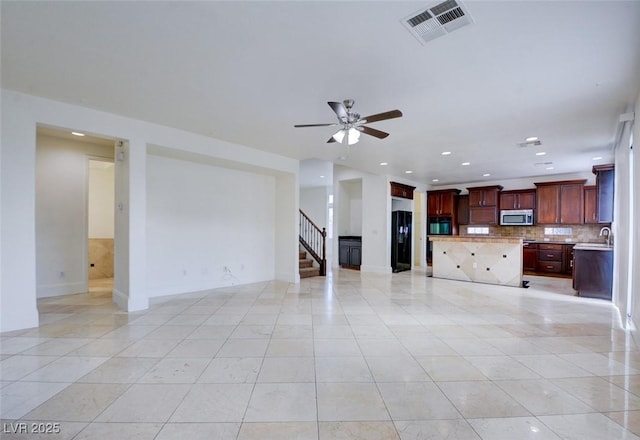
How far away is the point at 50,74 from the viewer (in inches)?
122

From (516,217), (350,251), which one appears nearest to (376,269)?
(350,251)

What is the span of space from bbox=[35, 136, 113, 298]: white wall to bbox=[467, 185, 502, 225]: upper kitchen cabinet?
9.96m

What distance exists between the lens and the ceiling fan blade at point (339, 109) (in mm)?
2982

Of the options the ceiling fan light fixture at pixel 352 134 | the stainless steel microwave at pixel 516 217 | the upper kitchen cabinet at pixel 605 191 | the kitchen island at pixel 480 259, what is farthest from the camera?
the stainless steel microwave at pixel 516 217

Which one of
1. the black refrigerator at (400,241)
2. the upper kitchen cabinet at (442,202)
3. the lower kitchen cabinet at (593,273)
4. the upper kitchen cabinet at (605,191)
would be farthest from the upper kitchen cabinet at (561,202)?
the black refrigerator at (400,241)

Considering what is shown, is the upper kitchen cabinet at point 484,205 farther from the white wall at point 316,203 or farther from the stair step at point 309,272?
the stair step at point 309,272

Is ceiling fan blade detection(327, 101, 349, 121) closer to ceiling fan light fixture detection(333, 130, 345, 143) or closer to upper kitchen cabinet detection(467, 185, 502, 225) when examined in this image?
ceiling fan light fixture detection(333, 130, 345, 143)

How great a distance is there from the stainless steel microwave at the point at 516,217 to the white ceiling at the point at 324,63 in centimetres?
453

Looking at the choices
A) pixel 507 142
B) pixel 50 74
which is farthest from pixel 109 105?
pixel 507 142

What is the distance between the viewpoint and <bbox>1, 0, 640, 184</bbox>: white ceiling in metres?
2.19

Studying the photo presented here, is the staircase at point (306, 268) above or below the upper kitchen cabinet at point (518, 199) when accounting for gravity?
below

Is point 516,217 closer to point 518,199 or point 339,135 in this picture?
point 518,199

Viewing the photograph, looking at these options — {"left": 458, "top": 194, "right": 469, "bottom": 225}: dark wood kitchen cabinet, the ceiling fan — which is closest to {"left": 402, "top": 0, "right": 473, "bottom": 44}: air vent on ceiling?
the ceiling fan

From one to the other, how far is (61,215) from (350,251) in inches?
278
